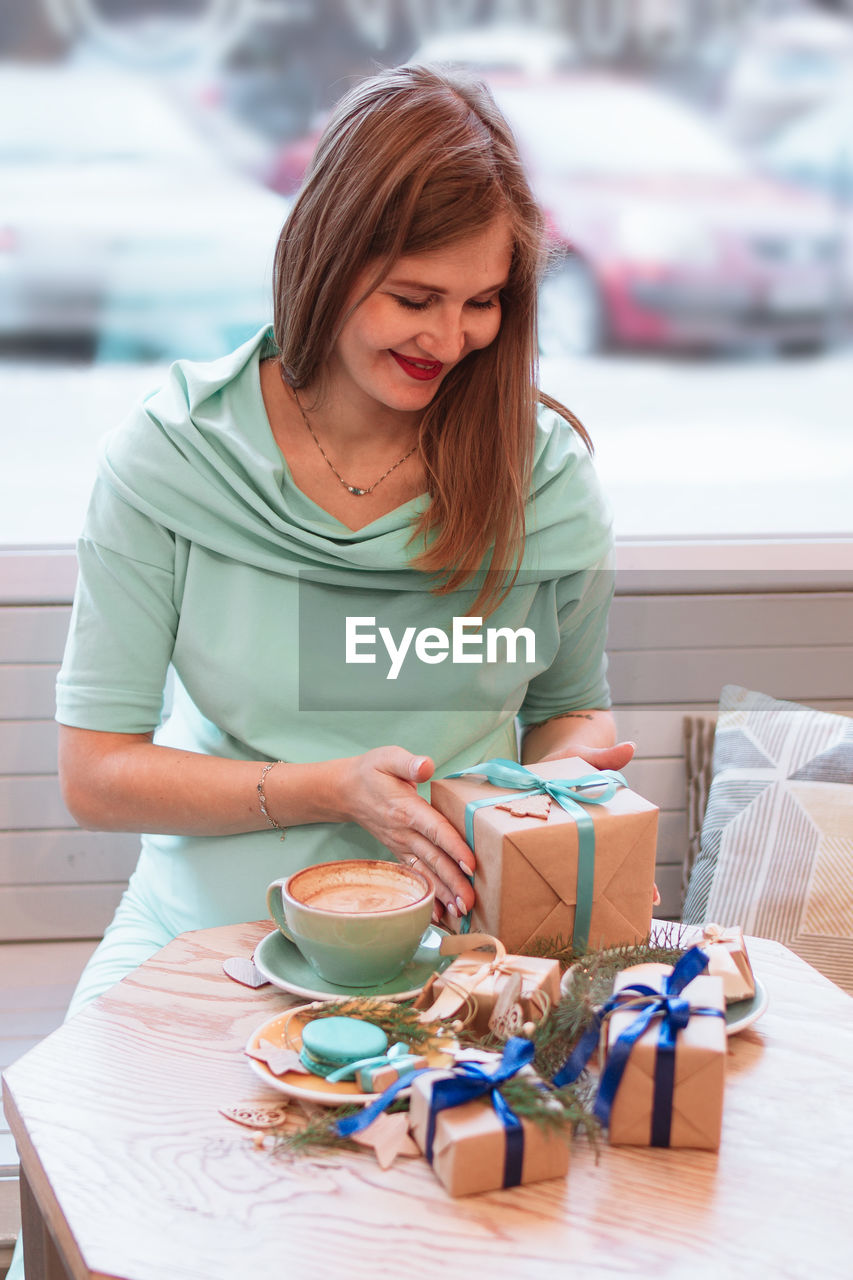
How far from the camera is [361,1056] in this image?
0.91m

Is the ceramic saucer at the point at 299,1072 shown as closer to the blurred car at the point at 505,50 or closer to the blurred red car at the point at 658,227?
the blurred red car at the point at 658,227

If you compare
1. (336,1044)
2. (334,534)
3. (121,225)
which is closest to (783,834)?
(334,534)

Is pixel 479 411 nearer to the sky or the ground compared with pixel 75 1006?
nearer to the sky

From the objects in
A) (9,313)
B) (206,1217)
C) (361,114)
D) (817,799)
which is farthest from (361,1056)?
(9,313)

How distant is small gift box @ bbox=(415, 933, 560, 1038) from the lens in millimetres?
938

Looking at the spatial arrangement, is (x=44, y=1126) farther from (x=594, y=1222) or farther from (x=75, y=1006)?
(x=75, y=1006)

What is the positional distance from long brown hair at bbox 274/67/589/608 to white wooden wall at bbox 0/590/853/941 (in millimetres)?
533

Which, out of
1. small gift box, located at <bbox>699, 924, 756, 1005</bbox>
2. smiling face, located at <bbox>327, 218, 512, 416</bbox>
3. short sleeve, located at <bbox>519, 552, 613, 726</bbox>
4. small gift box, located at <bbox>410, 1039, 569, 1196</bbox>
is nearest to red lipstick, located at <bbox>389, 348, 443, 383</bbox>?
smiling face, located at <bbox>327, 218, 512, 416</bbox>

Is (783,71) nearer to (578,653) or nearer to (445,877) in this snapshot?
(578,653)

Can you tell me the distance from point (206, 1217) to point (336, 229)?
93cm

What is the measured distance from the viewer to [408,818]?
3.80 ft

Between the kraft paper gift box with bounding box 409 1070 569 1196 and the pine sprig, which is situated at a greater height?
the pine sprig

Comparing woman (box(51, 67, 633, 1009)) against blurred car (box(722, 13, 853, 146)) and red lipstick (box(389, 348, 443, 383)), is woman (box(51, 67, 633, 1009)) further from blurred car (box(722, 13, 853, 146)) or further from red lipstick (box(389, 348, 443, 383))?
blurred car (box(722, 13, 853, 146))

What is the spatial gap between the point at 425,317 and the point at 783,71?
1.08m
